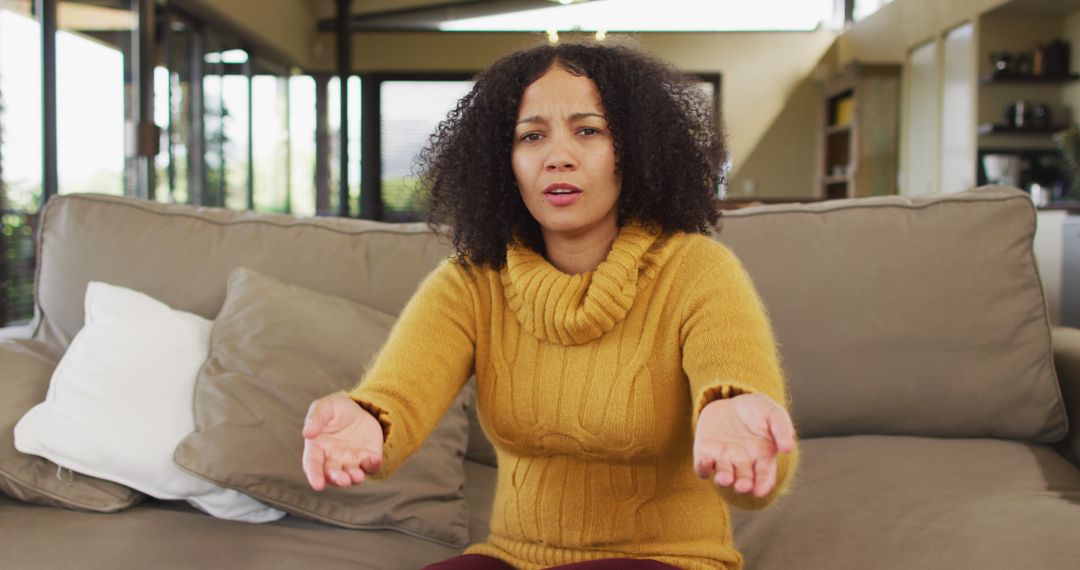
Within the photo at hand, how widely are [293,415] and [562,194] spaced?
0.66 metres

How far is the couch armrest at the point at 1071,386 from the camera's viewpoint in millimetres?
1751

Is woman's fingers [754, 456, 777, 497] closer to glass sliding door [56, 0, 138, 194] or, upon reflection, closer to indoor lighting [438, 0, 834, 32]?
glass sliding door [56, 0, 138, 194]

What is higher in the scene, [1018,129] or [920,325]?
[1018,129]

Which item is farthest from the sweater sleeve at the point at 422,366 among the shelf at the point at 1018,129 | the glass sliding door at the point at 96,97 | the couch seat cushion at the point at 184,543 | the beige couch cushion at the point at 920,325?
the shelf at the point at 1018,129

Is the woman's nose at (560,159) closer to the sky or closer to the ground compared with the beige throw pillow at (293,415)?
closer to the sky

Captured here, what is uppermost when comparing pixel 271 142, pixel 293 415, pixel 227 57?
pixel 227 57

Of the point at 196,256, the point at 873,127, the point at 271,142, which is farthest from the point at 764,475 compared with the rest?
the point at 271,142

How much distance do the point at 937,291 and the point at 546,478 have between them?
0.93 meters

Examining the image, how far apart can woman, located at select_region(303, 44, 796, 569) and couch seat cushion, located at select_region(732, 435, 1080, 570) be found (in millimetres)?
306

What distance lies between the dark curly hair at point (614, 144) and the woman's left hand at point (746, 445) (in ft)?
1.29

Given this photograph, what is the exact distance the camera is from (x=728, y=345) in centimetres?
106

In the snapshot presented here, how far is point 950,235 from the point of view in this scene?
1812 millimetres

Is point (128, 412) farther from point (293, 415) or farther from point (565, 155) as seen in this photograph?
point (565, 155)

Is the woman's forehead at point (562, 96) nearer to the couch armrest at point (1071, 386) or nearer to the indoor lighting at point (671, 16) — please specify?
the couch armrest at point (1071, 386)
